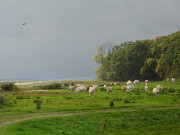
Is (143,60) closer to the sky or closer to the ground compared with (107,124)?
closer to the sky

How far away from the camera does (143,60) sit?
97.7 metres

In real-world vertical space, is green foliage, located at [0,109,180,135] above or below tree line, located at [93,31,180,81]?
below

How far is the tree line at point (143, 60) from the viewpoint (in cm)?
8088

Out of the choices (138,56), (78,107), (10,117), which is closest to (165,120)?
(78,107)

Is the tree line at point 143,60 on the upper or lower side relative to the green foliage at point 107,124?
upper

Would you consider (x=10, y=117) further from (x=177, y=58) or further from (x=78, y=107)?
(x=177, y=58)

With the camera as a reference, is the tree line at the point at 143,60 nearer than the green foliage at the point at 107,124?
No

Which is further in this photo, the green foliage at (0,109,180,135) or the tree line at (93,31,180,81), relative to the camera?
the tree line at (93,31,180,81)

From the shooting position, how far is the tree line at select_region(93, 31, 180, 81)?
80875 millimetres

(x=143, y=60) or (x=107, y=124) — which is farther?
(x=143, y=60)

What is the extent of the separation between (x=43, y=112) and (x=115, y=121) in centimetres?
779

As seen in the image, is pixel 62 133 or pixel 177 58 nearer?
pixel 62 133

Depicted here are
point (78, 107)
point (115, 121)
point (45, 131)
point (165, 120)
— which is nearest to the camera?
point (45, 131)

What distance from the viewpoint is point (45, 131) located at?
2055 centimetres
